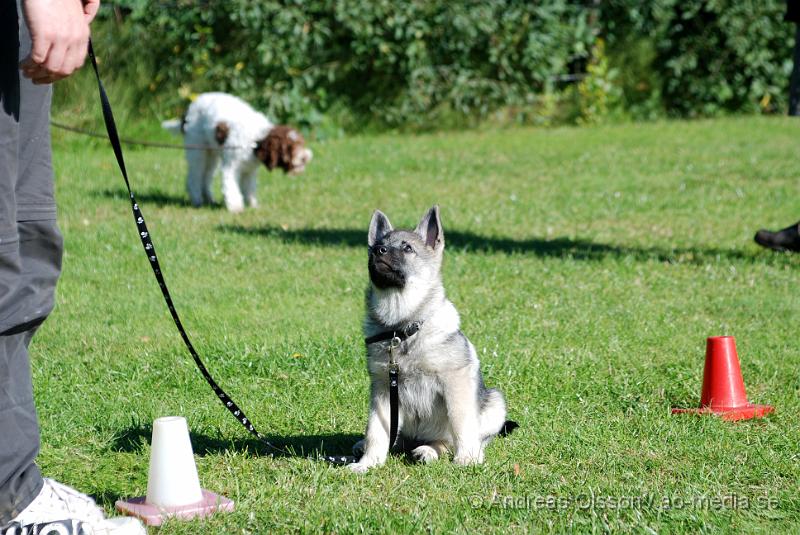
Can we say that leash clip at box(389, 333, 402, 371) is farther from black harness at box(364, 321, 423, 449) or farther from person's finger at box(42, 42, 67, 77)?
person's finger at box(42, 42, 67, 77)

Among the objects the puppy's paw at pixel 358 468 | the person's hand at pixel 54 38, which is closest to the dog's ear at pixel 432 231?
the puppy's paw at pixel 358 468

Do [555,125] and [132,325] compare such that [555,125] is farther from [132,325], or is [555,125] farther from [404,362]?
[404,362]

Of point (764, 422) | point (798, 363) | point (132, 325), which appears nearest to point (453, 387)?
point (764, 422)

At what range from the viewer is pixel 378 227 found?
434 cm

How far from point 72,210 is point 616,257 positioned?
5.47 metres

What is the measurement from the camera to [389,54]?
15266 millimetres

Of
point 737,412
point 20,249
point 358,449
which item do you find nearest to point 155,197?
point 358,449

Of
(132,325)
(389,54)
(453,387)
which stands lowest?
(132,325)

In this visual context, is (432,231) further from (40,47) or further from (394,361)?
(40,47)

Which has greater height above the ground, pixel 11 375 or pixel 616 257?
pixel 11 375

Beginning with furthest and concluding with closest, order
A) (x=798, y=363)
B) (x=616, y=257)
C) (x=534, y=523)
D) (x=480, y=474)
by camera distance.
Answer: (x=616, y=257) < (x=798, y=363) < (x=480, y=474) < (x=534, y=523)

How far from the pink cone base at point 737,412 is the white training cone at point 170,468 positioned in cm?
248

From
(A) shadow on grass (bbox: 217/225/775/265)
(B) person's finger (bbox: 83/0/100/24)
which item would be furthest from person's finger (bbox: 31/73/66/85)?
(A) shadow on grass (bbox: 217/225/775/265)

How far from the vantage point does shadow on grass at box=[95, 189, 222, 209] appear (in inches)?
412
